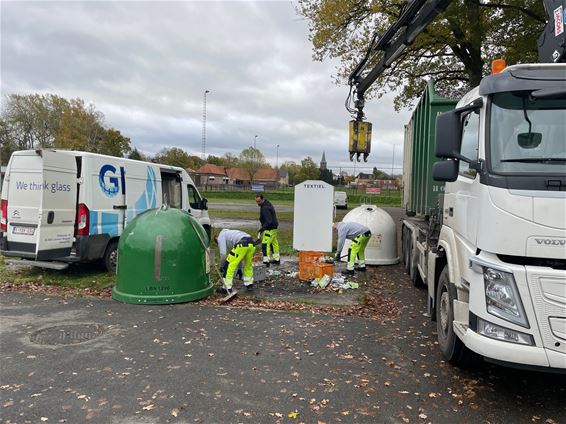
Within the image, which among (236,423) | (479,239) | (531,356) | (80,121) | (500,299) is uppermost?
(80,121)

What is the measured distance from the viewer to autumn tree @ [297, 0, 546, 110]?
1567 centimetres

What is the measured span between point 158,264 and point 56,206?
263 centimetres

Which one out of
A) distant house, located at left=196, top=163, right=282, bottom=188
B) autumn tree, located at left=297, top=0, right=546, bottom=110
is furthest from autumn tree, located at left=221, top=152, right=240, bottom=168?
autumn tree, located at left=297, top=0, right=546, bottom=110

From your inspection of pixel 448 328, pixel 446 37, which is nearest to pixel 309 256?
pixel 448 328

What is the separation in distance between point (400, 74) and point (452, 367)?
18.4m

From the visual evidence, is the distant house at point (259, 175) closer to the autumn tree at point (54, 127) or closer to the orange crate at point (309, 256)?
the autumn tree at point (54, 127)

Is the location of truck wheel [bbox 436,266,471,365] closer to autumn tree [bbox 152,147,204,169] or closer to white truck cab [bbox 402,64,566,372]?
white truck cab [bbox 402,64,566,372]

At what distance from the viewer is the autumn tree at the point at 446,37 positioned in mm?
15672

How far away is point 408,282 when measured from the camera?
9438mm

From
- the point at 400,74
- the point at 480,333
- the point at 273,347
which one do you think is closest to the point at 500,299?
the point at 480,333

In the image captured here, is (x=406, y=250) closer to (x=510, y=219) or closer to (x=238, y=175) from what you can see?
(x=510, y=219)

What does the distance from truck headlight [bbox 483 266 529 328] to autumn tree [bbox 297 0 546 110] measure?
11166mm

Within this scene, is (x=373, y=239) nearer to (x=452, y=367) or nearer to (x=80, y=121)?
(x=452, y=367)

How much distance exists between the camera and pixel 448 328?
15.8 feet
